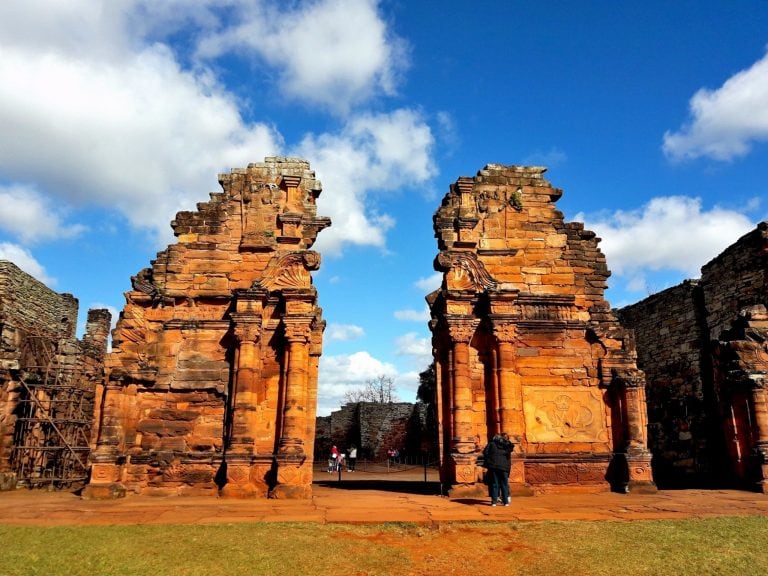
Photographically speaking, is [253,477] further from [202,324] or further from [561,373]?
[561,373]

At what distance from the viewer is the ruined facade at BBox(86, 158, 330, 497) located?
11312 mm

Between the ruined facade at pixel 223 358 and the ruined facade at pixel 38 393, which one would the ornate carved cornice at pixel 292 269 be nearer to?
the ruined facade at pixel 223 358

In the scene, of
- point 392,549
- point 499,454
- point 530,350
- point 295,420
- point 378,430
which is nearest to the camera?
point 392,549

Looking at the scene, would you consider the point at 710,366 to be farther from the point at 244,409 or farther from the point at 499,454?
the point at 244,409

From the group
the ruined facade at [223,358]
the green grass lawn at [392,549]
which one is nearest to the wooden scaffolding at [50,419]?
the ruined facade at [223,358]

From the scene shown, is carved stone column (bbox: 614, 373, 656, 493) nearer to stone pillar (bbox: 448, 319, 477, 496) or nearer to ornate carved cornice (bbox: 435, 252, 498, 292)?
stone pillar (bbox: 448, 319, 477, 496)

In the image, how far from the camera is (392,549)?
20.9ft

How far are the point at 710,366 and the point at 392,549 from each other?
16.7 m

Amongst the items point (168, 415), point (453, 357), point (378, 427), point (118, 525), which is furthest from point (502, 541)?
point (378, 427)

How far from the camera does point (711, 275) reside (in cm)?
1939

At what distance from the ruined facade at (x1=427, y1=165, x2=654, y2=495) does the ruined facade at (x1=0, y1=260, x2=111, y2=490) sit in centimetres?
911

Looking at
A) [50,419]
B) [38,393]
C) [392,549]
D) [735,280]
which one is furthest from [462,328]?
[38,393]

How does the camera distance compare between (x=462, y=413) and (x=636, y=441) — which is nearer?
(x=462, y=413)

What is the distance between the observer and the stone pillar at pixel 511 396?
11.4 m
